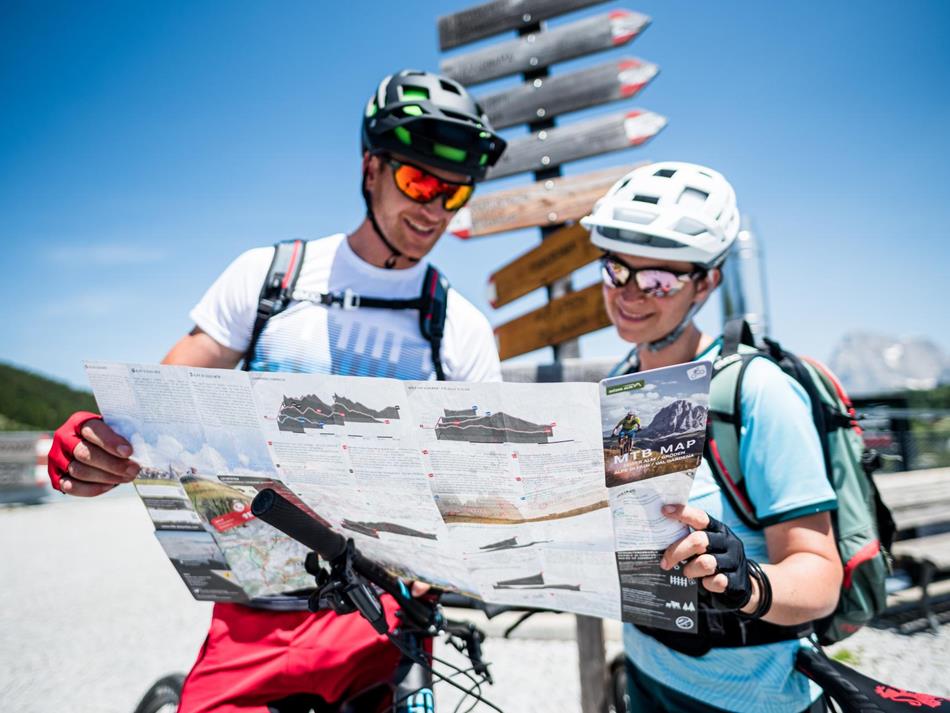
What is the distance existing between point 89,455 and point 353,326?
0.85 meters

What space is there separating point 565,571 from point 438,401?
0.46 m

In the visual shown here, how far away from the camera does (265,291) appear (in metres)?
1.88

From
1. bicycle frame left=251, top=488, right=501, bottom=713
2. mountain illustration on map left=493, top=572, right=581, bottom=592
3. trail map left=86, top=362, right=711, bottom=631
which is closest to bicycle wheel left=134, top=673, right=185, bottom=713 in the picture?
bicycle frame left=251, top=488, right=501, bottom=713

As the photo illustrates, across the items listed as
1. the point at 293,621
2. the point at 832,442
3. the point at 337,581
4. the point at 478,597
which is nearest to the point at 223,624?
the point at 293,621

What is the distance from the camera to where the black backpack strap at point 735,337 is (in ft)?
5.13

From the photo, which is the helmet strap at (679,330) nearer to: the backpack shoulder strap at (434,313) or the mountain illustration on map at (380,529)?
the backpack shoulder strap at (434,313)

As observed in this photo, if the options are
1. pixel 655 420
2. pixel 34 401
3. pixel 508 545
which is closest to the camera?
pixel 655 420

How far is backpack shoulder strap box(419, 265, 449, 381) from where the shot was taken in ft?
6.40

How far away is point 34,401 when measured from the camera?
998 inches

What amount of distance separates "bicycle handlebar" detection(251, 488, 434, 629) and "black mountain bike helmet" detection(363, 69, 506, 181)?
1.35 meters

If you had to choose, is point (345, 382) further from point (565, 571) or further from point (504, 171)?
point (504, 171)

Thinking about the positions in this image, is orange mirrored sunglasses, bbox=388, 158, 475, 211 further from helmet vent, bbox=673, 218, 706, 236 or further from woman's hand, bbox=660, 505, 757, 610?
woman's hand, bbox=660, 505, 757, 610

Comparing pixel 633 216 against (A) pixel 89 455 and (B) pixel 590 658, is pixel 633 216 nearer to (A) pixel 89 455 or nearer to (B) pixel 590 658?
(A) pixel 89 455

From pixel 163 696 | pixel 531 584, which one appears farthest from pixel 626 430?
pixel 163 696
